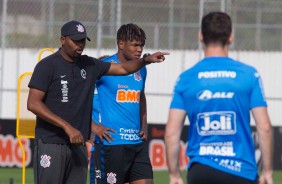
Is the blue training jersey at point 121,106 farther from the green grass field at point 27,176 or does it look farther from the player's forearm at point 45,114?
the green grass field at point 27,176

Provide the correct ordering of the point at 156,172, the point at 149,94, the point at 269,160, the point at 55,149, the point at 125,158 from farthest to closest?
the point at 149,94, the point at 156,172, the point at 125,158, the point at 55,149, the point at 269,160

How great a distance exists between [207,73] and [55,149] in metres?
2.83

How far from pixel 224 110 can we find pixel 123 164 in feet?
11.5

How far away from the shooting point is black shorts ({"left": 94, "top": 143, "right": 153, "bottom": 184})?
9219 mm

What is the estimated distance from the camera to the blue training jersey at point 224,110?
230 inches

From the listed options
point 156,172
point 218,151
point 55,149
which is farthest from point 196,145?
point 156,172

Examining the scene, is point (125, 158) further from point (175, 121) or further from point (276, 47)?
point (276, 47)

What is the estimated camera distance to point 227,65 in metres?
5.89

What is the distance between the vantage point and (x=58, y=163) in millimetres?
8359

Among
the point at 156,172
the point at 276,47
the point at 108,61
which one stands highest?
the point at 276,47

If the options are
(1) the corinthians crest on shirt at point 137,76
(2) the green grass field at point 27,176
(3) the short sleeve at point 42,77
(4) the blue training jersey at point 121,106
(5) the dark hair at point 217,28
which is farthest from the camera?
(2) the green grass field at point 27,176

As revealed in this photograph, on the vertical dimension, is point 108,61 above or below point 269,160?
above

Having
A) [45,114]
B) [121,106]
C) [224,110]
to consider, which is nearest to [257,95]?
[224,110]

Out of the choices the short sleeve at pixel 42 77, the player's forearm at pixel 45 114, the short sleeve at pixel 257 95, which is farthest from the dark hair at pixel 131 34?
the short sleeve at pixel 257 95
